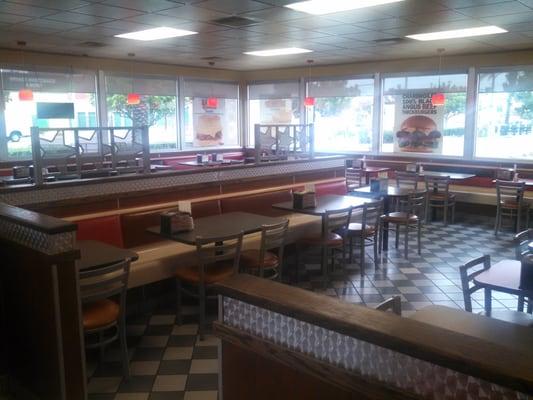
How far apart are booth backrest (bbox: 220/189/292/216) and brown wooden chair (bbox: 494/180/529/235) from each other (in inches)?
139

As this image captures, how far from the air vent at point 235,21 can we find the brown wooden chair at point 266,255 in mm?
2850

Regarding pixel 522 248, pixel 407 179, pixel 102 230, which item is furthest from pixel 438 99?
pixel 102 230

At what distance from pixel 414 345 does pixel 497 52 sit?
9135mm

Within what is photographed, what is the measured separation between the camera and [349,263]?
20.2ft

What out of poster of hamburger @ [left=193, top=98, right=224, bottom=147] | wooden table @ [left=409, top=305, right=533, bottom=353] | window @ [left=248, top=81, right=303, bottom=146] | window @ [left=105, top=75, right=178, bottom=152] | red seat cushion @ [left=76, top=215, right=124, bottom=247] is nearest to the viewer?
wooden table @ [left=409, top=305, right=533, bottom=353]

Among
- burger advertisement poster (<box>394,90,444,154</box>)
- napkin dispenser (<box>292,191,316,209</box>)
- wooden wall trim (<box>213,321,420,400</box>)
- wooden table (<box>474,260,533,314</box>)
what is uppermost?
burger advertisement poster (<box>394,90,444,154</box>)

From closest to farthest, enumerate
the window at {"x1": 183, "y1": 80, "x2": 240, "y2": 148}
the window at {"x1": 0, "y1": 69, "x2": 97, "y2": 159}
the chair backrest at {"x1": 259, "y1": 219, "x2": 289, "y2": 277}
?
the chair backrest at {"x1": 259, "y1": 219, "x2": 289, "y2": 277} → the window at {"x1": 0, "y1": 69, "x2": 97, "y2": 159} → the window at {"x1": 183, "y1": 80, "x2": 240, "y2": 148}

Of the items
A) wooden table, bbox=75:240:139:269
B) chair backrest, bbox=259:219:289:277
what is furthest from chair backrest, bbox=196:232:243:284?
wooden table, bbox=75:240:139:269

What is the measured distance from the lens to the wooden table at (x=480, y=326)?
2137mm

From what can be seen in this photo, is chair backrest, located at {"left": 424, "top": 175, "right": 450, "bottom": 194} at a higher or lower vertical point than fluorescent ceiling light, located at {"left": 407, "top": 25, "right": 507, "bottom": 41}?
lower

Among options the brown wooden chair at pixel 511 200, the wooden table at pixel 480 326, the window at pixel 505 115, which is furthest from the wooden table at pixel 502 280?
the window at pixel 505 115

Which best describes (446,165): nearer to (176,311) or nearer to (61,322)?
(176,311)

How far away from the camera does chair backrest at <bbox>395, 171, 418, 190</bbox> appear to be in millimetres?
8426

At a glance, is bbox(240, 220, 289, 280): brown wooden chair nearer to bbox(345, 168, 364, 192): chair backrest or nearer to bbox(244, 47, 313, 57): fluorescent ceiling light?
bbox(345, 168, 364, 192): chair backrest
